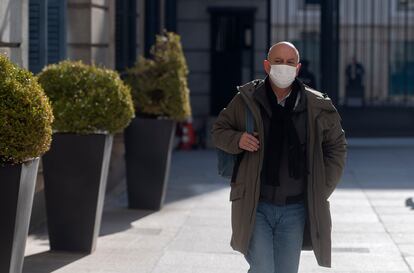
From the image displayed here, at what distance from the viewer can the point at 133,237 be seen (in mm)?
10766

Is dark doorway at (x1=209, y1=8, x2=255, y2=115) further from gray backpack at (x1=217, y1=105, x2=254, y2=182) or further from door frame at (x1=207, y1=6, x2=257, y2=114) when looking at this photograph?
gray backpack at (x1=217, y1=105, x2=254, y2=182)

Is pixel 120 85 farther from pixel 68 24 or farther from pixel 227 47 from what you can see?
pixel 227 47

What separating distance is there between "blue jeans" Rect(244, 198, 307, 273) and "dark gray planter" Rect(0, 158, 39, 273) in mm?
1491

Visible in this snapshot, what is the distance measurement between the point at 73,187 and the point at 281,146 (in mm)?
3587

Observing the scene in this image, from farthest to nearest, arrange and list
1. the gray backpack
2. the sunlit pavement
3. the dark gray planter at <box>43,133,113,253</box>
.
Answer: the dark gray planter at <box>43,133,113,253</box>
the sunlit pavement
the gray backpack

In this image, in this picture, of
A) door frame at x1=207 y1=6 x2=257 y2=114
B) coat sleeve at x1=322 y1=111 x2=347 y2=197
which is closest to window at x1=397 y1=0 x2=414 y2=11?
door frame at x1=207 y1=6 x2=257 y2=114

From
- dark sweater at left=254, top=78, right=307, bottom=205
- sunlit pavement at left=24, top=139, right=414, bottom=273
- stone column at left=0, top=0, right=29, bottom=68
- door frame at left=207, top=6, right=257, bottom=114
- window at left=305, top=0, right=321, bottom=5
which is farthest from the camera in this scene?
door frame at left=207, top=6, right=257, bottom=114

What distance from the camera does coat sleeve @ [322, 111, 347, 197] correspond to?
21.6 feet

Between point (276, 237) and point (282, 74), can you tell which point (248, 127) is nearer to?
point (282, 74)

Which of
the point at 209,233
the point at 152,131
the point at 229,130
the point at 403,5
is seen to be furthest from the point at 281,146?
the point at 403,5

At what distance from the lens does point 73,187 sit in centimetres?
960

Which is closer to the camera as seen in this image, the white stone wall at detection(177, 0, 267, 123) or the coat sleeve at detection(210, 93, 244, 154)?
the coat sleeve at detection(210, 93, 244, 154)

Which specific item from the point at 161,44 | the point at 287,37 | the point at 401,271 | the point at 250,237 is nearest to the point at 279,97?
the point at 250,237

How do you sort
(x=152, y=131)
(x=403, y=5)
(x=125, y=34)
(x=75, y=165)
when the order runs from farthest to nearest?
(x=403, y=5) < (x=125, y=34) < (x=152, y=131) < (x=75, y=165)
